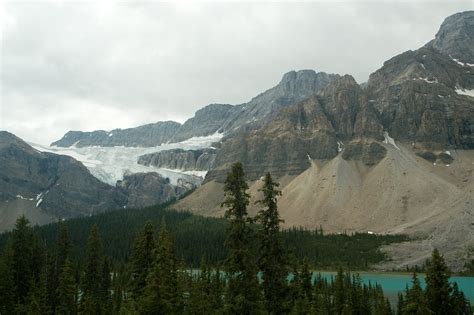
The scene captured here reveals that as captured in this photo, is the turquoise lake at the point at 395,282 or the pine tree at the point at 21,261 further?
the turquoise lake at the point at 395,282

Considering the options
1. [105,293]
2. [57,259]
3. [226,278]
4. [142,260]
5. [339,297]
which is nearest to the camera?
[226,278]

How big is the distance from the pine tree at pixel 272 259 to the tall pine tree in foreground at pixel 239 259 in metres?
1.73

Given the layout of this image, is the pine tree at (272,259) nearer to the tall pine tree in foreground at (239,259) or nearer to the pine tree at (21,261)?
the tall pine tree in foreground at (239,259)

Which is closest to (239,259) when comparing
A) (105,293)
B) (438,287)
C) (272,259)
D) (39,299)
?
(272,259)

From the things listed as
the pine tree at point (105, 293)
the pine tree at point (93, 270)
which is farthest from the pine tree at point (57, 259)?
the pine tree at point (105, 293)

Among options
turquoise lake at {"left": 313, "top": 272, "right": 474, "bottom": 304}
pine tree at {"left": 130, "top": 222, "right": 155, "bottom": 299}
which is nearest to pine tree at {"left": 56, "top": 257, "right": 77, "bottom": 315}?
pine tree at {"left": 130, "top": 222, "right": 155, "bottom": 299}

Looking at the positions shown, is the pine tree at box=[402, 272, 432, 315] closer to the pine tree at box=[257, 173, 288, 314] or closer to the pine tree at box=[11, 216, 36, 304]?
the pine tree at box=[257, 173, 288, 314]

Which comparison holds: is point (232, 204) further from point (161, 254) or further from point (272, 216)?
point (161, 254)

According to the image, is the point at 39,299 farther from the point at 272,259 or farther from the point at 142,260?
the point at 272,259

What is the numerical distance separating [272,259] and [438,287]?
21.1m

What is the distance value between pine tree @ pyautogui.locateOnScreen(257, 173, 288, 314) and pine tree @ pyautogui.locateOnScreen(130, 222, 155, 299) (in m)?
17.6

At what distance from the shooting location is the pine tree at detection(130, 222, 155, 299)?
164ft

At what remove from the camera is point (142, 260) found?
1982 inches

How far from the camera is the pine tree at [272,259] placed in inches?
1378
